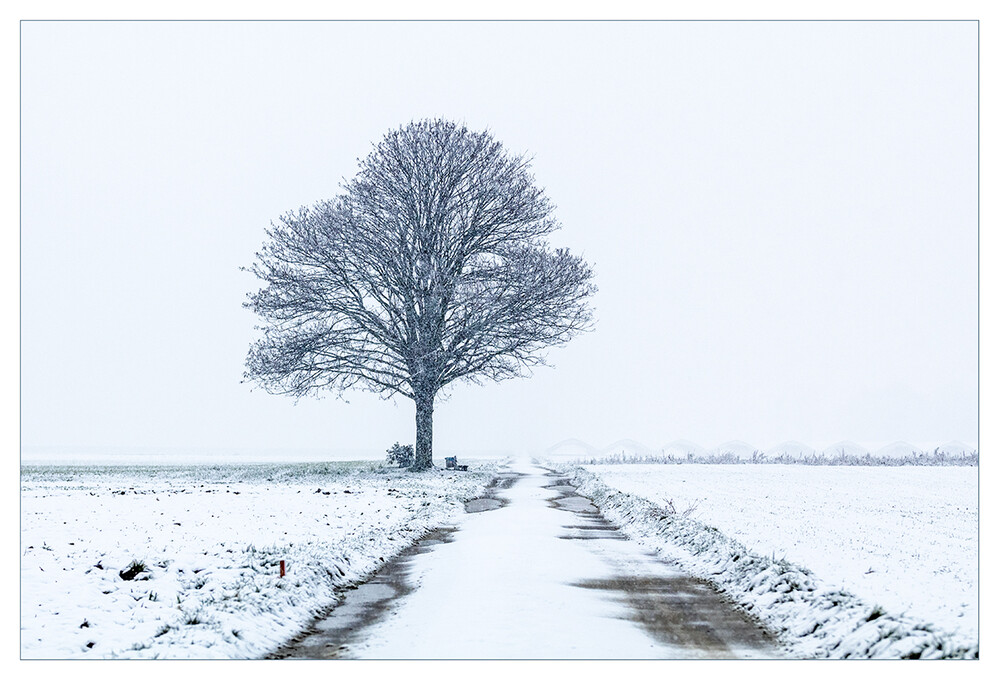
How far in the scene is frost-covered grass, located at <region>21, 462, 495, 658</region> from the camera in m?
9.38

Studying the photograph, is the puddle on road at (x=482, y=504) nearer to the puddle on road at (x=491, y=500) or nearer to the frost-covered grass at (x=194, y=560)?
the puddle on road at (x=491, y=500)

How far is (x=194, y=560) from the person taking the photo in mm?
13141

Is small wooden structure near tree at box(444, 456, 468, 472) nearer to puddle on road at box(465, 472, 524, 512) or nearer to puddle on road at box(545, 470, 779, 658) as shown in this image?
puddle on road at box(465, 472, 524, 512)

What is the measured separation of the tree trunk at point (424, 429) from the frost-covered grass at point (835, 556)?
435 inches

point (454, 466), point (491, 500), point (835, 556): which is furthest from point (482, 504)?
point (454, 466)

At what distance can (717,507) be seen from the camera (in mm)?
22297

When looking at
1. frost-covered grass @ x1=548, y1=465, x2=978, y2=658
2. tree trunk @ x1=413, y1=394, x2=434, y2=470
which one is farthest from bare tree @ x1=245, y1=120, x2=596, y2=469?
frost-covered grass @ x1=548, y1=465, x2=978, y2=658

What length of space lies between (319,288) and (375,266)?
2488mm

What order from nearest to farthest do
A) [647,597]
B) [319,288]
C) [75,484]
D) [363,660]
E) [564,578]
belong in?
[363,660], [647,597], [564,578], [75,484], [319,288]

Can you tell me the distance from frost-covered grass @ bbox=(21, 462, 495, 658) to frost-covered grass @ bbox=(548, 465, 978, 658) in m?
5.34

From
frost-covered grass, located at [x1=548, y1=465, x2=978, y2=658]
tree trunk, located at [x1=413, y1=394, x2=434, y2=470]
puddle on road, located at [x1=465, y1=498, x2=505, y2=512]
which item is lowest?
frost-covered grass, located at [x1=548, y1=465, x2=978, y2=658]

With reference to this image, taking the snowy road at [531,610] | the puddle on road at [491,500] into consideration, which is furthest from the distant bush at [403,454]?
the snowy road at [531,610]

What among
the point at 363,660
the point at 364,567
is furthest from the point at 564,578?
the point at 363,660

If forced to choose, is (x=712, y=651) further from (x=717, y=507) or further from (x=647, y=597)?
(x=717, y=507)
